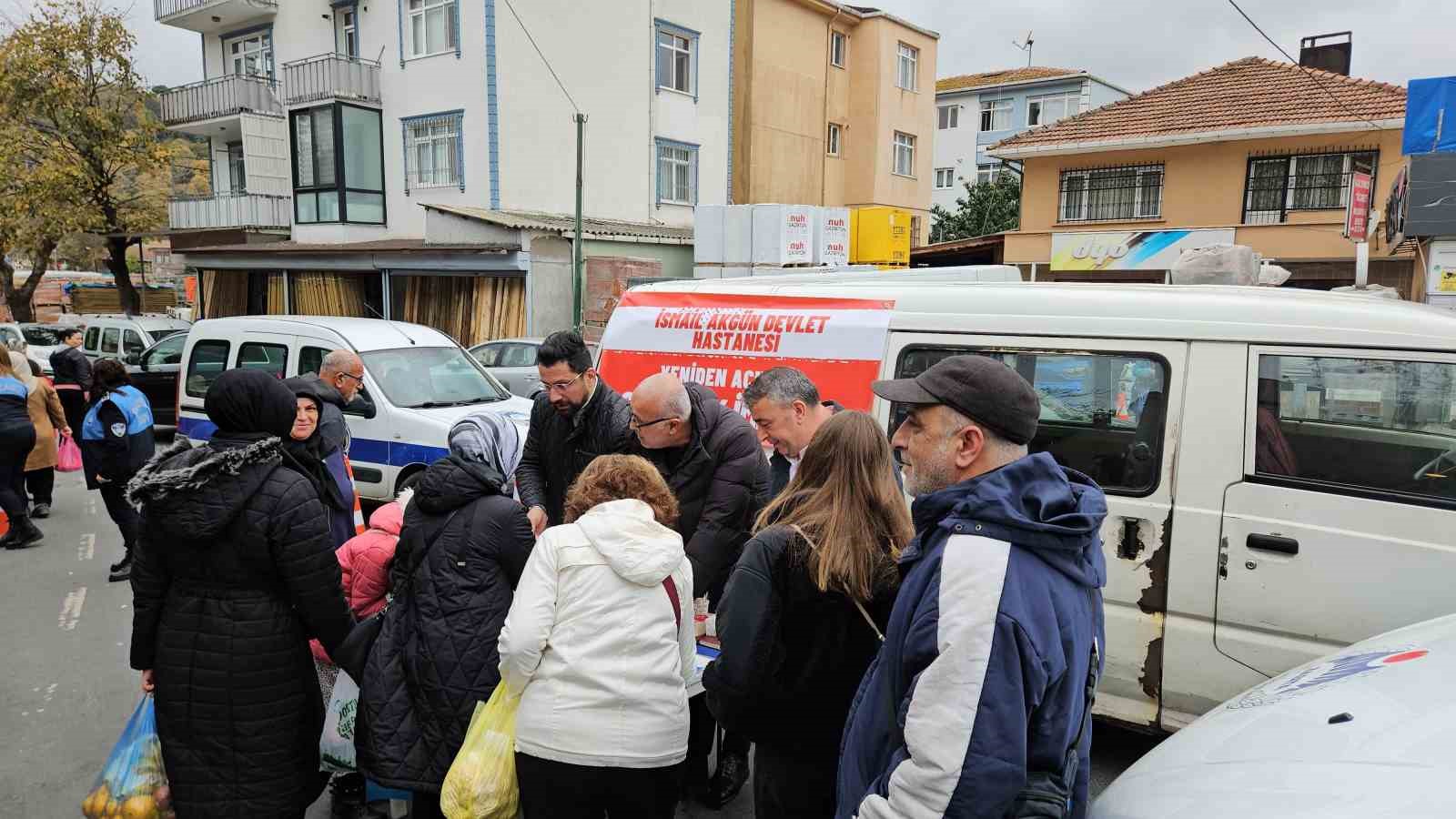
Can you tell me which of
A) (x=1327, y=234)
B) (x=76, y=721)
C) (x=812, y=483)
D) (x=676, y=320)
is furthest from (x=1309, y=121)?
(x=76, y=721)

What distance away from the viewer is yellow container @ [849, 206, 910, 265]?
14273 millimetres

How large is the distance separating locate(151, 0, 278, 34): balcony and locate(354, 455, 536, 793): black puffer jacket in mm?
27404

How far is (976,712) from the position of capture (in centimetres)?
160

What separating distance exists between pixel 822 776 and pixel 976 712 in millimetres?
993

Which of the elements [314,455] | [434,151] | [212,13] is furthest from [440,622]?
[212,13]

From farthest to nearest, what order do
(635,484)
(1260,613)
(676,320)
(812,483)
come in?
(676,320), (1260,613), (635,484), (812,483)

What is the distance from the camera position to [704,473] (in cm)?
365

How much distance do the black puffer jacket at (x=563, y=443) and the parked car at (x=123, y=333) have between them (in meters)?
13.9

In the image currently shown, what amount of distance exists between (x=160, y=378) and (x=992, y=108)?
43036mm

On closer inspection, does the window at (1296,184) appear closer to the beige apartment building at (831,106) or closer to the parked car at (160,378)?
the beige apartment building at (831,106)

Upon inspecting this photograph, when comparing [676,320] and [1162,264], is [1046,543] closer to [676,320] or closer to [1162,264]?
[676,320]

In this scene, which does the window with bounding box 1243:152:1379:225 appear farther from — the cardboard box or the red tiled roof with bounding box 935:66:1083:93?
the red tiled roof with bounding box 935:66:1083:93

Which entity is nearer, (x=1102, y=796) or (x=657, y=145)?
(x=1102, y=796)

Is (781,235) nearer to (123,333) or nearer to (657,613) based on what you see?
(657,613)
